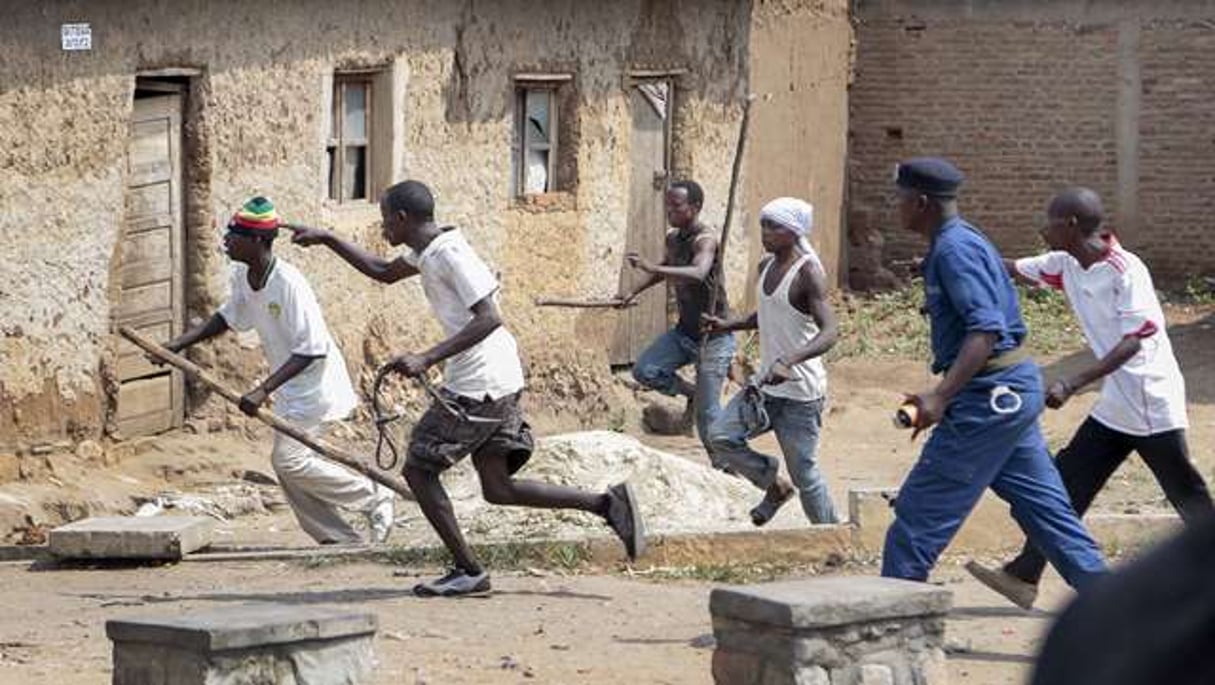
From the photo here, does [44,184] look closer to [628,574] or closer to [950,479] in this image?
[628,574]

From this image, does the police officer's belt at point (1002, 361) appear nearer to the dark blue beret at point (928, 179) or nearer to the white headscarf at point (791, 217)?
the dark blue beret at point (928, 179)

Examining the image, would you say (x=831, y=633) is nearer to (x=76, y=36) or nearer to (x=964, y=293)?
(x=964, y=293)

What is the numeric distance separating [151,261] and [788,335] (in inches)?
179

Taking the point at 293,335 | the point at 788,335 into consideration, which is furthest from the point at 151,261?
the point at 788,335

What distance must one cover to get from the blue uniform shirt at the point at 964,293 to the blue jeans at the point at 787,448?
253 cm

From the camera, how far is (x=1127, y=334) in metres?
8.21

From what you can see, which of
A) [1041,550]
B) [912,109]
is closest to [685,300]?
[1041,550]

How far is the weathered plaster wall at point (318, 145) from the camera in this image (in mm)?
12234

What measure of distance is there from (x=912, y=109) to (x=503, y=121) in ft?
23.6

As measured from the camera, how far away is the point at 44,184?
12219 mm

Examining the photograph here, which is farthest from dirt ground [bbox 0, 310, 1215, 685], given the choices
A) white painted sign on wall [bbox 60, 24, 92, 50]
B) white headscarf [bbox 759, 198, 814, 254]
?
white painted sign on wall [bbox 60, 24, 92, 50]

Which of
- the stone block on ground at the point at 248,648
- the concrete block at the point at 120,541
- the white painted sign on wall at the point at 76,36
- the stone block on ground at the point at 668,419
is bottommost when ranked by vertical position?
the stone block on ground at the point at 668,419

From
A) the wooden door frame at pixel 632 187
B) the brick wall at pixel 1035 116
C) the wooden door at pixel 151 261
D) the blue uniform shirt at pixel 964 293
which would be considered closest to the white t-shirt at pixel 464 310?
the blue uniform shirt at pixel 964 293

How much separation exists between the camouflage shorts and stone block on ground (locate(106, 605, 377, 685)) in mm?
1922
